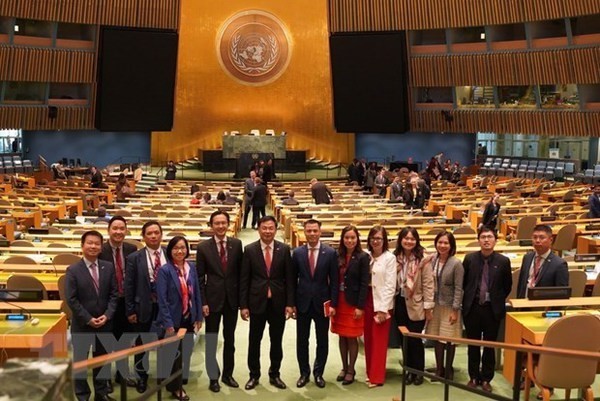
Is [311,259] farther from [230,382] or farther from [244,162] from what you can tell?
[244,162]

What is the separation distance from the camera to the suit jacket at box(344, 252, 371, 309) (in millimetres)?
6422

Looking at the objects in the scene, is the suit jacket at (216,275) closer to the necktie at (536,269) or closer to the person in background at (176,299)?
the person in background at (176,299)

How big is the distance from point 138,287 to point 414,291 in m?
2.47

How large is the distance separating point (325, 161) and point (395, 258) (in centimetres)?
2596

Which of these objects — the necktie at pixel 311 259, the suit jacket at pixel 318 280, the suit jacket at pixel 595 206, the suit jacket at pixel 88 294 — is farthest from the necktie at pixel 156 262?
the suit jacket at pixel 595 206

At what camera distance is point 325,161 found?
3241 cm

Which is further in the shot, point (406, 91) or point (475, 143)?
point (475, 143)

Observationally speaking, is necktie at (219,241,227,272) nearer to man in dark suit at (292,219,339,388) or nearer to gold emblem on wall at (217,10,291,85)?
man in dark suit at (292,219,339,388)

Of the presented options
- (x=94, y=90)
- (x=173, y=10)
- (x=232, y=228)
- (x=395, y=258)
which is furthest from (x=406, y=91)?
(x=395, y=258)

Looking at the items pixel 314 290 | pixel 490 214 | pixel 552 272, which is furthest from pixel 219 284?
pixel 490 214

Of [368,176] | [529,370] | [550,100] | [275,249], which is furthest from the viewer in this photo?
[550,100]

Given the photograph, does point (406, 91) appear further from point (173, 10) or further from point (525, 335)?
point (525, 335)

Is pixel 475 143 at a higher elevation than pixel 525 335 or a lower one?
higher

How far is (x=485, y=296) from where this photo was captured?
21.0 ft
